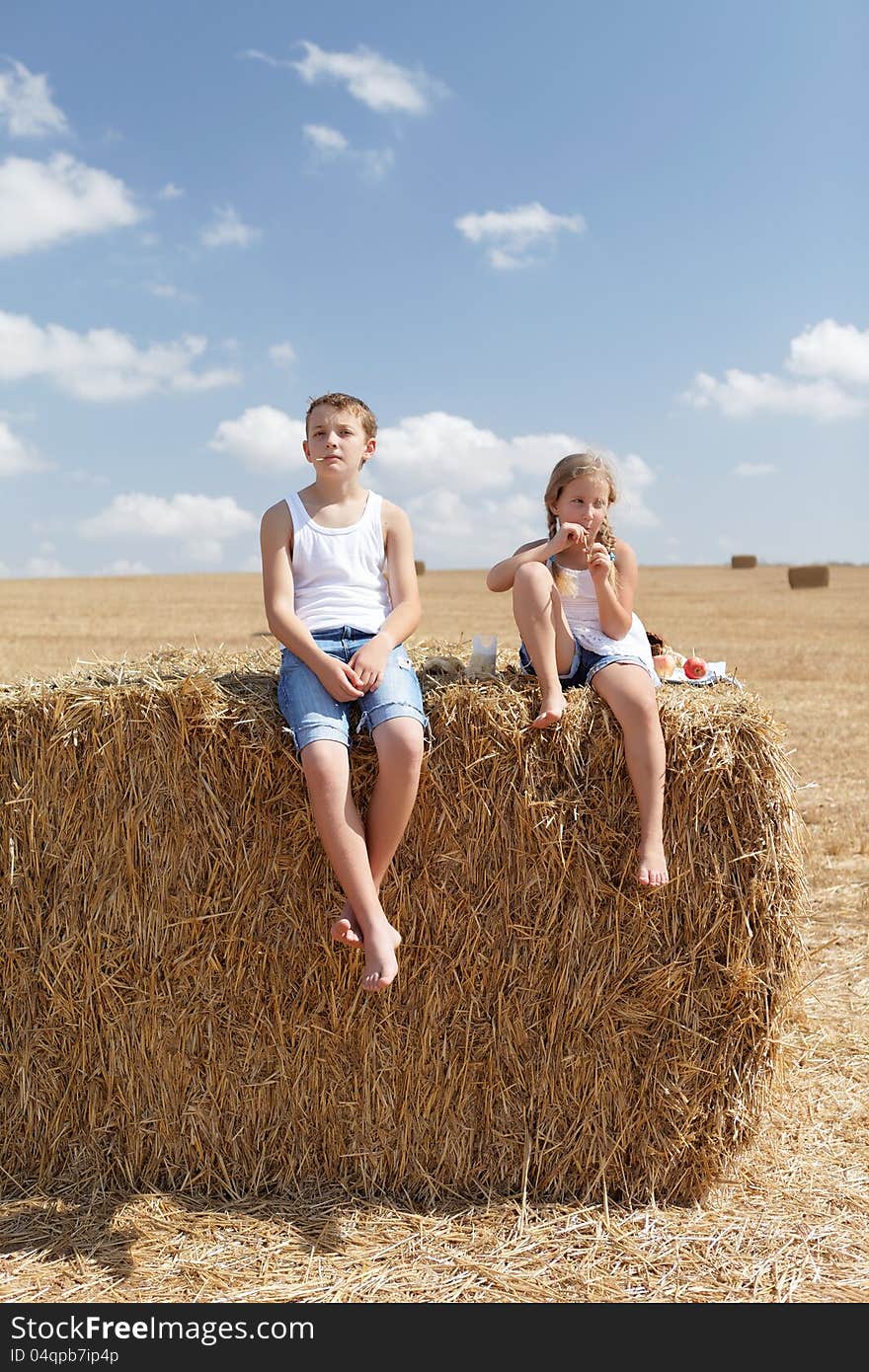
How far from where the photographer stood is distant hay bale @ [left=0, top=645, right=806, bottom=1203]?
3.08 m

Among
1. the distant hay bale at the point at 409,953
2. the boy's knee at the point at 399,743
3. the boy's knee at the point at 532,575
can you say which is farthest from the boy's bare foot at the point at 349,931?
the boy's knee at the point at 532,575

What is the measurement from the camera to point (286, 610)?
3.04 metres

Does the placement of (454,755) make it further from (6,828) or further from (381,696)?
(6,828)

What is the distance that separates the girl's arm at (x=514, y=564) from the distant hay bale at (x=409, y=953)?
0.32 m

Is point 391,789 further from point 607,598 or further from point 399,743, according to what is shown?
point 607,598

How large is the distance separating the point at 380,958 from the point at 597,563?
4.37 feet

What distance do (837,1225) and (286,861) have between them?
1.86 meters

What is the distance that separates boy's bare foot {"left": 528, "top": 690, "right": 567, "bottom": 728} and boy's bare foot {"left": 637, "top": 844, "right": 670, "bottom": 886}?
0.44m

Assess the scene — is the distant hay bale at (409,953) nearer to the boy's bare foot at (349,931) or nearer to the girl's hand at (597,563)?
the boy's bare foot at (349,931)

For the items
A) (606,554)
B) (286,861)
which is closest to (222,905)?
(286,861)

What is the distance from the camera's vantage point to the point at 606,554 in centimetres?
329

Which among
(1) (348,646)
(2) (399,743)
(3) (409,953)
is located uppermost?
(1) (348,646)

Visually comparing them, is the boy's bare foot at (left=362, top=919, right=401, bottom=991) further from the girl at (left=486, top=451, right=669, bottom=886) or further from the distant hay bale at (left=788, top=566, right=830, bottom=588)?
the distant hay bale at (left=788, top=566, right=830, bottom=588)

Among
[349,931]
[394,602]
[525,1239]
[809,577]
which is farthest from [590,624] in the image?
[809,577]
